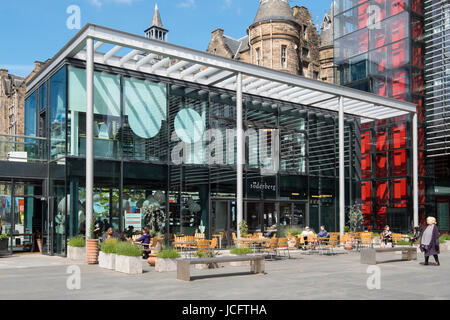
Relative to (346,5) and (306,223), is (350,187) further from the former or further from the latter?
(346,5)

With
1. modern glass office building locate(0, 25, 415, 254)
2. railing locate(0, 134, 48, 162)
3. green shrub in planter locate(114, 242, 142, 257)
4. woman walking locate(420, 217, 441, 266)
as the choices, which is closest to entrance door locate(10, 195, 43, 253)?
modern glass office building locate(0, 25, 415, 254)

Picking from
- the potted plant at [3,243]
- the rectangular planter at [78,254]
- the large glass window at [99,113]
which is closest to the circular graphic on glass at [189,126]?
the large glass window at [99,113]

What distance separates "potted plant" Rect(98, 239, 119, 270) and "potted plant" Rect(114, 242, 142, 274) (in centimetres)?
38

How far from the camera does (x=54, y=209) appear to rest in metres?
20.0

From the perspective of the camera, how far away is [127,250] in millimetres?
13555

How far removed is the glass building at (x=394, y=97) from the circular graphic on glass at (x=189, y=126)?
1474 cm

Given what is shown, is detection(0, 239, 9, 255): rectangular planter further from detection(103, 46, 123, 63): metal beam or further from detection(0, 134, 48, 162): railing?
detection(103, 46, 123, 63): metal beam

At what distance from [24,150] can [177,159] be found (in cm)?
634

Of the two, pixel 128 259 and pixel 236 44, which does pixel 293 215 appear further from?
pixel 236 44

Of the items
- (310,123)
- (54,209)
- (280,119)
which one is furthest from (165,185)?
(310,123)

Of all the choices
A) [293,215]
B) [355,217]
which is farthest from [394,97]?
[293,215]
